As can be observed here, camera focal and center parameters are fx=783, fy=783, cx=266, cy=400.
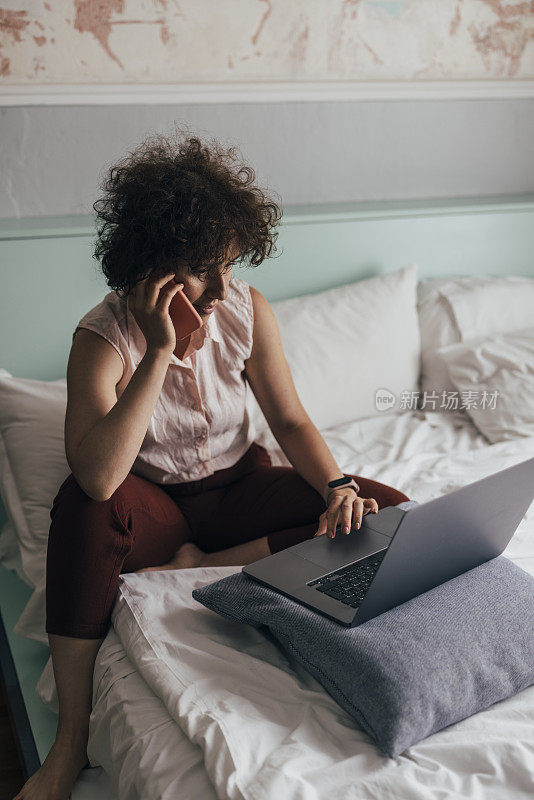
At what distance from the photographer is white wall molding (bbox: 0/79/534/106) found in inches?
73.4

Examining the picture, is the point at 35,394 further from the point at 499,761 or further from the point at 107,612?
the point at 499,761

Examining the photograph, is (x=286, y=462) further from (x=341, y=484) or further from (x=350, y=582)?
(x=350, y=582)

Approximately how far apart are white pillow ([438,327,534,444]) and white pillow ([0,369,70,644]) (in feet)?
3.28

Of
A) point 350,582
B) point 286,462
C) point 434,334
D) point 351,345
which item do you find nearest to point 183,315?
point 350,582

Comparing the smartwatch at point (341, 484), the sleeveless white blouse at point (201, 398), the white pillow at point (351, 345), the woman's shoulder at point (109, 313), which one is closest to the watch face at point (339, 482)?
the smartwatch at point (341, 484)

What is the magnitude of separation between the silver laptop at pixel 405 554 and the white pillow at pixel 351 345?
Answer: 0.74m

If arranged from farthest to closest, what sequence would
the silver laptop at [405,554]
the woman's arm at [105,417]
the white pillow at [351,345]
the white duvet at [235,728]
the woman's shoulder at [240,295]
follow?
the white pillow at [351,345]
the woman's shoulder at [240,295]
the woman's arm at [105,417]
the silver laptop at [405,554]
the white duvet at [235,728]

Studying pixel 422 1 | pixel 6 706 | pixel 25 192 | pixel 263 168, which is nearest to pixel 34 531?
pixel 6 706

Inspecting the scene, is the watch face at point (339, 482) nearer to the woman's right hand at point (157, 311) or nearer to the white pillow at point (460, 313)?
the woman's right hand at point (157, 311)

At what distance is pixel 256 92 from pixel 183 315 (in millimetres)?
1058

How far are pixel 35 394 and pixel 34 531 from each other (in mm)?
302

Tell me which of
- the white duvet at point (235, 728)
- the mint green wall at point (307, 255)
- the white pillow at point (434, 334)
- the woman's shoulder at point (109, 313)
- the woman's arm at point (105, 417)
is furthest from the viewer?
the white pillow at point (434, 334)

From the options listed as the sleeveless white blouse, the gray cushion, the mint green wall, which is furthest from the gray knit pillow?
the mint green wall

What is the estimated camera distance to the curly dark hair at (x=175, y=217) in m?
1.21
